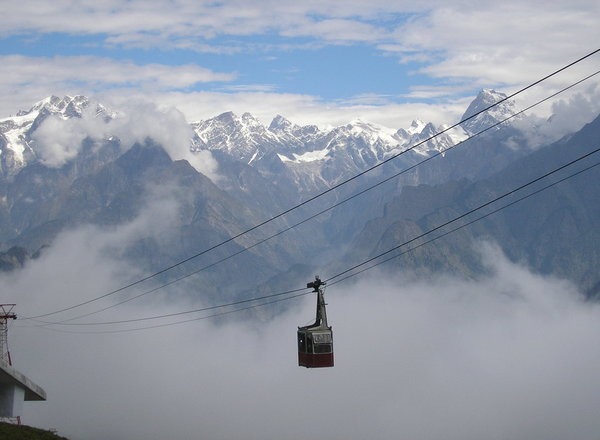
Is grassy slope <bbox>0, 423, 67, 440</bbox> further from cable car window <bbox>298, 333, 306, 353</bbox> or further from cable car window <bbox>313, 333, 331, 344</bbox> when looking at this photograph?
cable car window <bbox>313, 333, 331, 344</bbox>

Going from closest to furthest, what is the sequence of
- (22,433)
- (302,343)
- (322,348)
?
(22,433), (322,348), (302,343)

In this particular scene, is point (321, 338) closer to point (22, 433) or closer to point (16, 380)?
point (22, 433)

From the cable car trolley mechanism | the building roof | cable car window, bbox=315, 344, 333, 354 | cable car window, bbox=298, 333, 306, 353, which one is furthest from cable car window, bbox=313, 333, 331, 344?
the building roof

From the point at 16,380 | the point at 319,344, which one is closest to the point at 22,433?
the point at 16,380

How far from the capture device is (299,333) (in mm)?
74938

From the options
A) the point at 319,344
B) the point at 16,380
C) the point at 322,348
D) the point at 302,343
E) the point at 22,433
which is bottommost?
the point at 22,433

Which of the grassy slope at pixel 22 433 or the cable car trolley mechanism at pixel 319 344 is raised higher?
the cable car trolley mechanism at pixel 319 344

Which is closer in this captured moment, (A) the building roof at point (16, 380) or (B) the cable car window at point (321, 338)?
(B) the cable car window at point (321, 338)

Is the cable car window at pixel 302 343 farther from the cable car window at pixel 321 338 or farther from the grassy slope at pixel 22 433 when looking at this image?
the grassy slope at pixel 22 433

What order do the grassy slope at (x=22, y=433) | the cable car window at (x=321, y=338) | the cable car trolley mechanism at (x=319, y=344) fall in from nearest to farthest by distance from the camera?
1. the grassy slope at (x=22, y=433)
2. the cable car trolley mechanism at (x=319, y=344)
3. the cable car window at (x=321, y=338)

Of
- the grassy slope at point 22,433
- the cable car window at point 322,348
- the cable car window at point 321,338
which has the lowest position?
the grassy slope at point 22,433

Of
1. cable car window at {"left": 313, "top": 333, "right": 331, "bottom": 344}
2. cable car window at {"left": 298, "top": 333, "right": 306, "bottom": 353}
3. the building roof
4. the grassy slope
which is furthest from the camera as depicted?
the building roof

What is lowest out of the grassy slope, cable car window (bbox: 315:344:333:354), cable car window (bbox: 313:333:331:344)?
the grassy slope

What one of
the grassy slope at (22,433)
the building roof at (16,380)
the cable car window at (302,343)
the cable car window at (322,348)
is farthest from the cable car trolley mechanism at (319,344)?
the building roof at (16,380)
